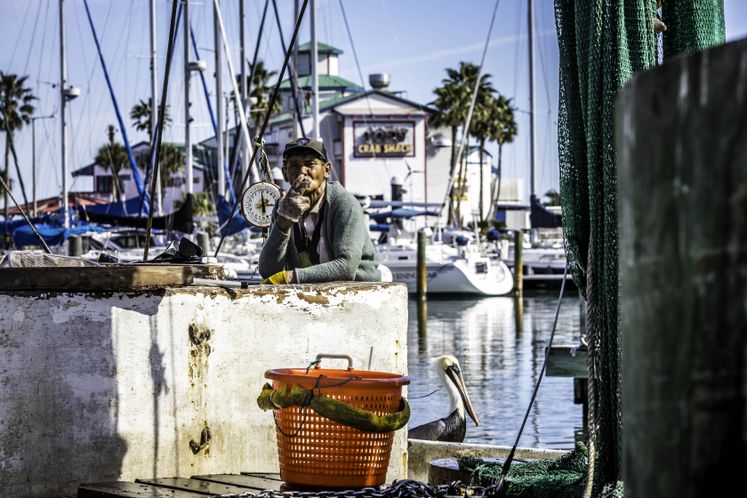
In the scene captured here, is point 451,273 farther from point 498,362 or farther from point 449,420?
point 449,420

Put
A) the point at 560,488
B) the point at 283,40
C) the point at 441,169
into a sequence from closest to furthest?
the point at 560,488
the point at 283,40
the point at 441,169

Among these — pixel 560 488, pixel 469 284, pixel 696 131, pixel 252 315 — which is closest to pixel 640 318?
pixel 696 131

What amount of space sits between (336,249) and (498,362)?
64.6ft

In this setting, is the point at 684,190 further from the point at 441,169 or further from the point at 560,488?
the point at 441,169

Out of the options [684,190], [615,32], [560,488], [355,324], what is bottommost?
[560,488]

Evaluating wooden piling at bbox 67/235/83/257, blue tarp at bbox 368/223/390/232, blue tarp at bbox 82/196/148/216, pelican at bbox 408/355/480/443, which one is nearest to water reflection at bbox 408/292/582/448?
pelican at bbox 408/355/480/443

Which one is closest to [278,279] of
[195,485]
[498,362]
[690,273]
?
[195,485]

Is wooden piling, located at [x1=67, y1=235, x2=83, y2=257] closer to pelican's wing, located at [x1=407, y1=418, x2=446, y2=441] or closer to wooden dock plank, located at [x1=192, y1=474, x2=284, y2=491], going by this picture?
pelican's wing, located at [x1=407, y1=418, x2=446, y2=441]

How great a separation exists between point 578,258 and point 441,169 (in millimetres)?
76599

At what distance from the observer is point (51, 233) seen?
46.7 meters

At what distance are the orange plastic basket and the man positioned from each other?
4.17ft

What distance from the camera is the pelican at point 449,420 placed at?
1100 centimetres

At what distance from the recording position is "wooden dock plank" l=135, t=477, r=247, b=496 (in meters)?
5.35

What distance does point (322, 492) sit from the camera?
4.93 meters
